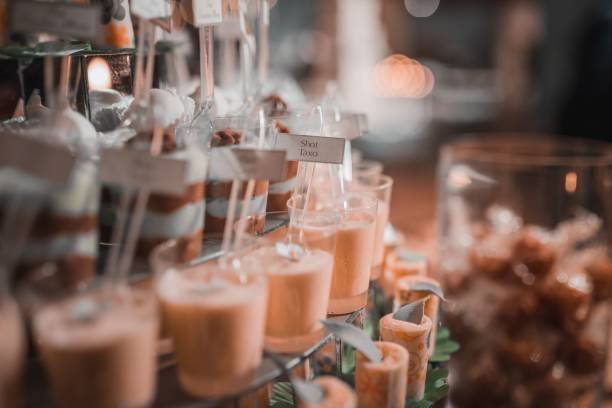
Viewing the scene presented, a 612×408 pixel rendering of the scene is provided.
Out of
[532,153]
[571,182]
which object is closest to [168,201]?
[571,182]

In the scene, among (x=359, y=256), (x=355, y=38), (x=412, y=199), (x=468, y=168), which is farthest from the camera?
(x=355, y=38)

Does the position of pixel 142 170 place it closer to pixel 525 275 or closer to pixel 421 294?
pixel 421 294

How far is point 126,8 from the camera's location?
129 centimetres

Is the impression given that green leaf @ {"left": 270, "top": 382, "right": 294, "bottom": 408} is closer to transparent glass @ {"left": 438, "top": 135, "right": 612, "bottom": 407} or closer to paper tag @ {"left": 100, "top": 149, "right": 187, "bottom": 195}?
paper tag @ {"left": 100, "top": 149, "right": 187, "bottom": 195}

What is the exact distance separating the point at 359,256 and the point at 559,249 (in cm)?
Result: 118

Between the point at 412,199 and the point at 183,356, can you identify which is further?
the point at 412,199

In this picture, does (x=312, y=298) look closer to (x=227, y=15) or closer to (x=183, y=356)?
(x=183, y=356)

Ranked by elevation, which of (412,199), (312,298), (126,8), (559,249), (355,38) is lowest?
(412,199)

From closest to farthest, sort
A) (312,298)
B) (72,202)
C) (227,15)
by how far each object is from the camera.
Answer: (72,202)
(312,298)
(227,15)

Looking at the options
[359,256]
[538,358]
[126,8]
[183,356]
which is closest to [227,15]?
[126,8]

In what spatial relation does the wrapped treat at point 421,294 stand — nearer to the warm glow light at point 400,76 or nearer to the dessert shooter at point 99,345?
the dessert shooter at point 99,345

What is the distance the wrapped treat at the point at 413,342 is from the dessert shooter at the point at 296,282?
202mm

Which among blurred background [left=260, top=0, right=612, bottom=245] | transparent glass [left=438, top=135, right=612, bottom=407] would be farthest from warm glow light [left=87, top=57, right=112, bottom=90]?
blurred background [left=260, top=0, right=612, bottom=245]

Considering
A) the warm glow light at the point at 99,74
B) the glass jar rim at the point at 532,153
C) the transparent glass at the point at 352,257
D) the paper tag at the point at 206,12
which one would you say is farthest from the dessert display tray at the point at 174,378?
the glass jar rim at the point at 532,153
